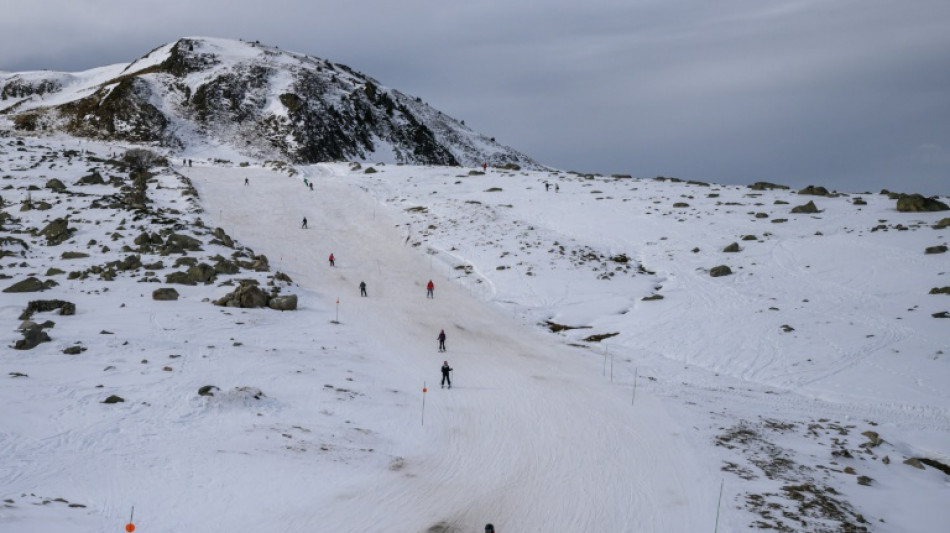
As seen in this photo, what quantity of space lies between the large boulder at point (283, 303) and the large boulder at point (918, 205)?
50787 mm

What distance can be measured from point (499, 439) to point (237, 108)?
363 ft

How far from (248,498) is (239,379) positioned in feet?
27.4

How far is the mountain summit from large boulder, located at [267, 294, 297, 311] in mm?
74223

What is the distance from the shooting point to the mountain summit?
324 feet

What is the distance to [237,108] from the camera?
4380 inches

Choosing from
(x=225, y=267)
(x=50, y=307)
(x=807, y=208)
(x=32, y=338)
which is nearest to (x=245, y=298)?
(x=225, y=267)

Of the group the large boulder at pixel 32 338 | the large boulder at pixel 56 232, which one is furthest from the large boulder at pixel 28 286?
the large boulder at pixel 56 232

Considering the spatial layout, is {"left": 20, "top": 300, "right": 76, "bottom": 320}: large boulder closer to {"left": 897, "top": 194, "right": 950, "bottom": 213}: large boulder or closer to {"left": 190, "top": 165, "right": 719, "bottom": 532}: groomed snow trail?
{"left": 190, "top": 165, "right": 719, "bottom": 532}: groomed snow trail

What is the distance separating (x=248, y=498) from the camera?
535 inches

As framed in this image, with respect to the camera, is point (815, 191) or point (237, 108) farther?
point (237, 108)

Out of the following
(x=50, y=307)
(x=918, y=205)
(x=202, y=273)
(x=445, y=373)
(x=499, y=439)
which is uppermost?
(x=918, y=205)

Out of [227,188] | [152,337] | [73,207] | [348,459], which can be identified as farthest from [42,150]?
[348,459]

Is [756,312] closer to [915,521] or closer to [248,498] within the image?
[915,521]

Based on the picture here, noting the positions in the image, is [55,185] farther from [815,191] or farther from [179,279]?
[815,191]
